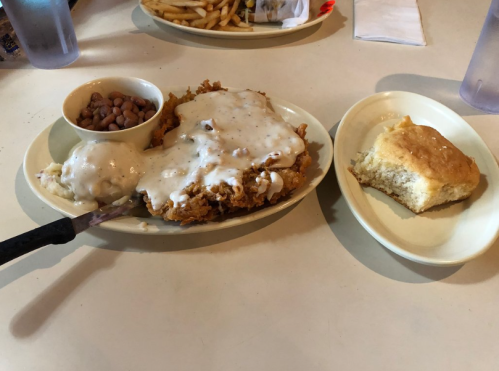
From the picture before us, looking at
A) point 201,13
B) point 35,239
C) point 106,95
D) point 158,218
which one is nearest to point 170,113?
point 106,95

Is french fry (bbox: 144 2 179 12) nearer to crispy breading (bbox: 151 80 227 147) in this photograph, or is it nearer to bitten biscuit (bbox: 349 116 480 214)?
crispy breading (bbox: 151 80 227 147)

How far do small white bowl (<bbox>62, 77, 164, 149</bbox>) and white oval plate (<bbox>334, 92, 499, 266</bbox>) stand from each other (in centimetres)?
70

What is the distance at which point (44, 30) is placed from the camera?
1.84 m

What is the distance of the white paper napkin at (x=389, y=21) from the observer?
91.5 inches

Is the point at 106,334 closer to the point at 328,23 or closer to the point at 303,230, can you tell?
the point at 303,230

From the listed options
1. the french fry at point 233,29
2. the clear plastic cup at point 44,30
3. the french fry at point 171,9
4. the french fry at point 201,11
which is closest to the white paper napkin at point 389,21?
the french fry at point 233,29

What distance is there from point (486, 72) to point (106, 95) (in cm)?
172

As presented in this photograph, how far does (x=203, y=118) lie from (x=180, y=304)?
26.1 inches

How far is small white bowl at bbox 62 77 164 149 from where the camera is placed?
1.26m

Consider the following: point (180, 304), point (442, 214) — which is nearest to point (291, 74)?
point (442, 214)

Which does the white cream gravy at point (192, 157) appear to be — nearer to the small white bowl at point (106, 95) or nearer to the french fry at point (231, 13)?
the small white bowl at point (106, 95)

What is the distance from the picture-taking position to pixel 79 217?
1122 millimetres

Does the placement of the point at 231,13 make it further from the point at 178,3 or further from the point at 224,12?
the point at 178,3

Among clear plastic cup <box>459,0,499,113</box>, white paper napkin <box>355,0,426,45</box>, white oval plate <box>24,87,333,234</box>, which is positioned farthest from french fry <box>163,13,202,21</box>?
clear plastic cup <box>459,0,499,113</box>
